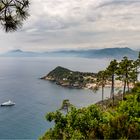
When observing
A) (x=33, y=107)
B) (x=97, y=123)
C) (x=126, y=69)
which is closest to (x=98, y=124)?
(x=97, y=123)

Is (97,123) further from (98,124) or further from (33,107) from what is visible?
(33,107)

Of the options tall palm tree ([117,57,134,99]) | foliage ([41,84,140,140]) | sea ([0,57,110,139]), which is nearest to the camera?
foliage ([41,84,140,140])

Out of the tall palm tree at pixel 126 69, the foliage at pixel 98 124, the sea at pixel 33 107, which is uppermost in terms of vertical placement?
the tall palm tree at pixel 126 69

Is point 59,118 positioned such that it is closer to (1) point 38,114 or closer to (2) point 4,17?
(2) point 4,17

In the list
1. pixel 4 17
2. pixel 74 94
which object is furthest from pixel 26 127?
pixel 4 17

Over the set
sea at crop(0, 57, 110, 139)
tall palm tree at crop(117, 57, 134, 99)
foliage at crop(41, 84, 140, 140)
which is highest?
tall palm tree at crop(117, 57, 134, 99)

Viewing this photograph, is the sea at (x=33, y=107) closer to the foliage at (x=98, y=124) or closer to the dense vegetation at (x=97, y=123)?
the dense vegetation at (x=97, y=123)

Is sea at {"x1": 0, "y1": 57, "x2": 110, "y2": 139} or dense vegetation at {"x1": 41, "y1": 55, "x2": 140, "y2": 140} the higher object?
dense vegetation at {"x1": 41, "y1": 55, "x2": 140, "y2": 140}

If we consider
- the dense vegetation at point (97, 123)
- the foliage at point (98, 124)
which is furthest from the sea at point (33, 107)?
the foliage at point (98, 124)

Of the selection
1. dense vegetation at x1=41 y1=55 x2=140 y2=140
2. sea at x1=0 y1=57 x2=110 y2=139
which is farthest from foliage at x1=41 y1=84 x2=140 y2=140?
sea at x1=0 y1=57 x2=110 y2=139

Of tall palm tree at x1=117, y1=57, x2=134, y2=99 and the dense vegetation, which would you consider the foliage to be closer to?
the dense vegetation

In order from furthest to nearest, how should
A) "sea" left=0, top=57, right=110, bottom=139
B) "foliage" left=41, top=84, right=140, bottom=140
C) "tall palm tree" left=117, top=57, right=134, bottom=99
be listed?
"sea" left=0, top=57, right=110, bottom=139 → "tall palm tree" left=117, top=57, right=134, bottom=99 → "foliage" left=41, top=84, right=140, bottom=140
